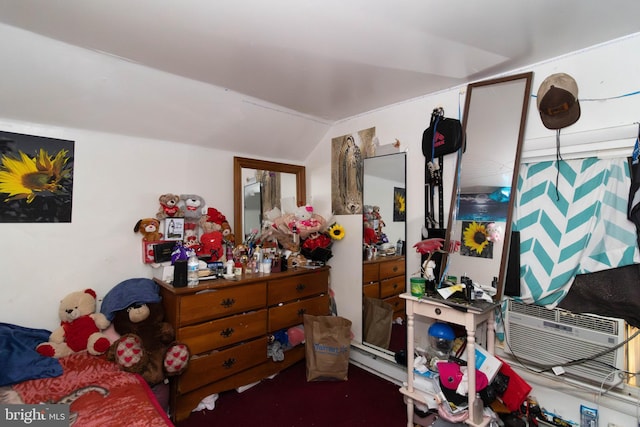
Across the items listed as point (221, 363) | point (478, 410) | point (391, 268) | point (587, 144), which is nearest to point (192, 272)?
point (221, 363)

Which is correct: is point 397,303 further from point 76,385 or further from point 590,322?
point 76,385

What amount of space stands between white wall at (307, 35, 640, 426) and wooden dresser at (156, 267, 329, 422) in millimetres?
1111

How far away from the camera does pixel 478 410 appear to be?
1.69 metres

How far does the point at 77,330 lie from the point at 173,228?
91 cm

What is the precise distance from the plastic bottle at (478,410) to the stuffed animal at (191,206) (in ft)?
7.84

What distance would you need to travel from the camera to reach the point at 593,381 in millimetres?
1644

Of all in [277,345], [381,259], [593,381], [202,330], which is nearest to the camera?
[593,381]

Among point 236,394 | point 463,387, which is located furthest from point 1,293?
point 463,387

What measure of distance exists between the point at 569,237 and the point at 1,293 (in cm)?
349

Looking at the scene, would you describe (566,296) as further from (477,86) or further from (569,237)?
(477,86)

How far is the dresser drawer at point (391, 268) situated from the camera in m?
2.54

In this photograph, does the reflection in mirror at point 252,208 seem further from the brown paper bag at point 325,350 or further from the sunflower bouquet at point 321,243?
the brown paper bag at point 325,350

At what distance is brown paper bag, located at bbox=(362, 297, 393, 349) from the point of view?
2627 millimetres

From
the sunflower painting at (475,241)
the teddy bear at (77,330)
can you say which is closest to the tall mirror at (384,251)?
the sunflower painting at (475,241)
